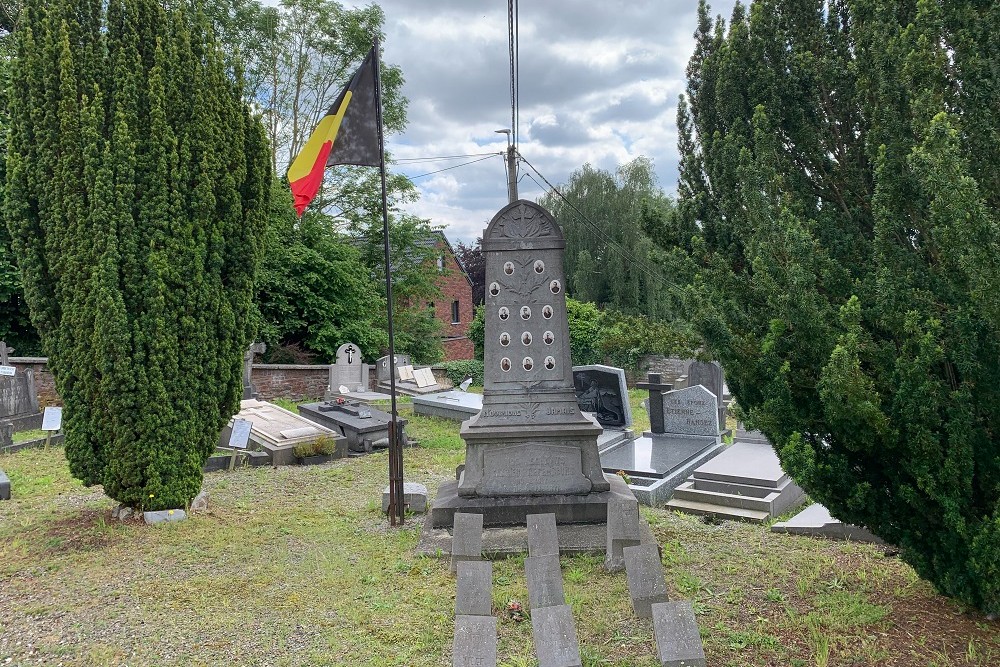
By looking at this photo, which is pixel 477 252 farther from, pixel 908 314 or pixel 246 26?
pixel 908 314

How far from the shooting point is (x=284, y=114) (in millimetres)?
24578

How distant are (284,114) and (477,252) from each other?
17.5 meters

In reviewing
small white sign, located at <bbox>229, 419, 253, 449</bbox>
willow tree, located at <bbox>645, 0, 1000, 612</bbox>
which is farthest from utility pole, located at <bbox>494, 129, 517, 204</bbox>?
willow tree, located at <bbox>645, 0, 1000, 612</bbox>

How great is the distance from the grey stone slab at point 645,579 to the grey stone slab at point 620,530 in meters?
1.23

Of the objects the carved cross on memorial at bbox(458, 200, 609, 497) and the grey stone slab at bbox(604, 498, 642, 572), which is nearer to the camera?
the grey stone slab at bbox(604, 498, 642, 572)

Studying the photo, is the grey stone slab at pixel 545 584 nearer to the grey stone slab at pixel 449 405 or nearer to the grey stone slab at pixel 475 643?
→ the grey stone slab at pixel 475 643

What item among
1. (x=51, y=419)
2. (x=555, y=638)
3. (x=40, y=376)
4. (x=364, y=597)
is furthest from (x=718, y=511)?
(x=40, y=376)

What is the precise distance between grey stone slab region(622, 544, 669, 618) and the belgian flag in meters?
4.84

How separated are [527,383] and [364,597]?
268cm

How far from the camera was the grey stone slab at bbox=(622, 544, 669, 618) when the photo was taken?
157 inches

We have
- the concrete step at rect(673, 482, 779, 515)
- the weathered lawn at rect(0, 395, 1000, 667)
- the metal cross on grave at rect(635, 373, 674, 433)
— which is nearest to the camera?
the weathered lawn at rect(0, 395, 1000, 667)

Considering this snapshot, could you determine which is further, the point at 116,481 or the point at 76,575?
the point at 116,481

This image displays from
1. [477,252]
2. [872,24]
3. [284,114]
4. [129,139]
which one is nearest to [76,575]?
[129,139]

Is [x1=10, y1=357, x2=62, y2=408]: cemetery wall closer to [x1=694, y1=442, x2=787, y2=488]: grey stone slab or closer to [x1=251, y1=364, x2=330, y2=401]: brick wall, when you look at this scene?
[x1=251, y1=364, x2=330, y2=401]: brick wall
